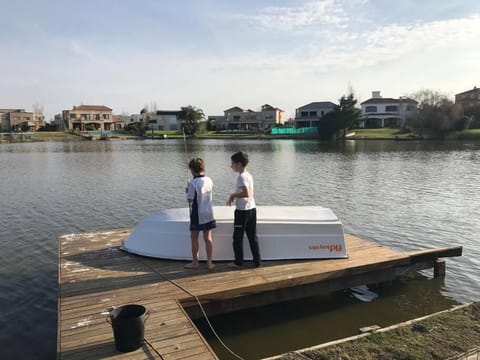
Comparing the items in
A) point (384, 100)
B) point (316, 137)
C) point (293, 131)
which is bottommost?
point (316, 137)

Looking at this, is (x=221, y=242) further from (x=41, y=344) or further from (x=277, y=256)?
(x=41, y=344)

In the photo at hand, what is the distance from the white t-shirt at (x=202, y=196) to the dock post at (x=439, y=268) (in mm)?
5434

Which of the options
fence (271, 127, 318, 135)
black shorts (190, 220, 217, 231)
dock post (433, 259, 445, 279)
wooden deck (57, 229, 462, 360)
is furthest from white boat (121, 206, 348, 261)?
fence (271, 127, 318, 135)

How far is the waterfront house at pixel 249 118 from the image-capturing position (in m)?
119

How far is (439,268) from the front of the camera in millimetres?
8719

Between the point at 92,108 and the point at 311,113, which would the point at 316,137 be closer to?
the point at 311,113

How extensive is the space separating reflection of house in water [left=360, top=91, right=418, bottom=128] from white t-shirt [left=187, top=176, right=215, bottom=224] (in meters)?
97.4

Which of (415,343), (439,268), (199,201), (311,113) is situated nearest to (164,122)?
(311,113)

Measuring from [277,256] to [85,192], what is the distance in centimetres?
1529

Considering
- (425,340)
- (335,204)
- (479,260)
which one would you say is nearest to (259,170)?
(335,204)

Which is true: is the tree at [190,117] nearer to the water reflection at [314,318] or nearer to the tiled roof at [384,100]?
the tiled roof at [384,100]

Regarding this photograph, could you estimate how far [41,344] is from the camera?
20.7 feet

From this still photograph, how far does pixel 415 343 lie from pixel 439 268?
14.0ft

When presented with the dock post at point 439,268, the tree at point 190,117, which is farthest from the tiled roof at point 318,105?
the dock post at point 439,268
